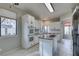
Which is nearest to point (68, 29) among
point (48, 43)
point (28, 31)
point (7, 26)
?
point (48, 43)

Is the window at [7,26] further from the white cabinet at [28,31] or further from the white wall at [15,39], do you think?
the white cabinet at [28,31]

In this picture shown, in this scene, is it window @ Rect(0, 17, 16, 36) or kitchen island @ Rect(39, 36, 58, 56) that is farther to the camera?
kitchen island @ Rect(39, 36, 58, 56)

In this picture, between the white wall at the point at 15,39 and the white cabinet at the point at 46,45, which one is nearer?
the white wall at the point at 15,39

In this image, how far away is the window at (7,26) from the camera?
1.97 metres

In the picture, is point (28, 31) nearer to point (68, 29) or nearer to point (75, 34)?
point (68, 29)

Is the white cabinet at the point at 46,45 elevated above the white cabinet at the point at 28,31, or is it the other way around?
the white cabinet at the point at 28,31

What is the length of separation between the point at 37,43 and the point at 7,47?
66 centimetres

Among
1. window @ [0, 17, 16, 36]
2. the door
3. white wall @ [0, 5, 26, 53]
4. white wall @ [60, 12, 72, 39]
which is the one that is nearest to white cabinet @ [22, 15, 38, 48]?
white wall @ [0, 5, 26, 53]

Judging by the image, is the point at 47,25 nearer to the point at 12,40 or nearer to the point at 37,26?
the point at 37,26

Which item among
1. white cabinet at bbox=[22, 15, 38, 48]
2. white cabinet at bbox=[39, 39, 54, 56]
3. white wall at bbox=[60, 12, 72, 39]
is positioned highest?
white wall at bbox=[60, 12, 72, 39]

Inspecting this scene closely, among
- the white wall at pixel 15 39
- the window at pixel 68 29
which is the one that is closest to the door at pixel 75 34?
the window at pixel 68 29

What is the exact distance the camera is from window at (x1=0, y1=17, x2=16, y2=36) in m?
1.97

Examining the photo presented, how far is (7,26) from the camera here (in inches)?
77.8

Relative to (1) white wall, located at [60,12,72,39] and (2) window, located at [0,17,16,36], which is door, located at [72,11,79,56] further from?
(2) window, located at [0,17,16,36]
